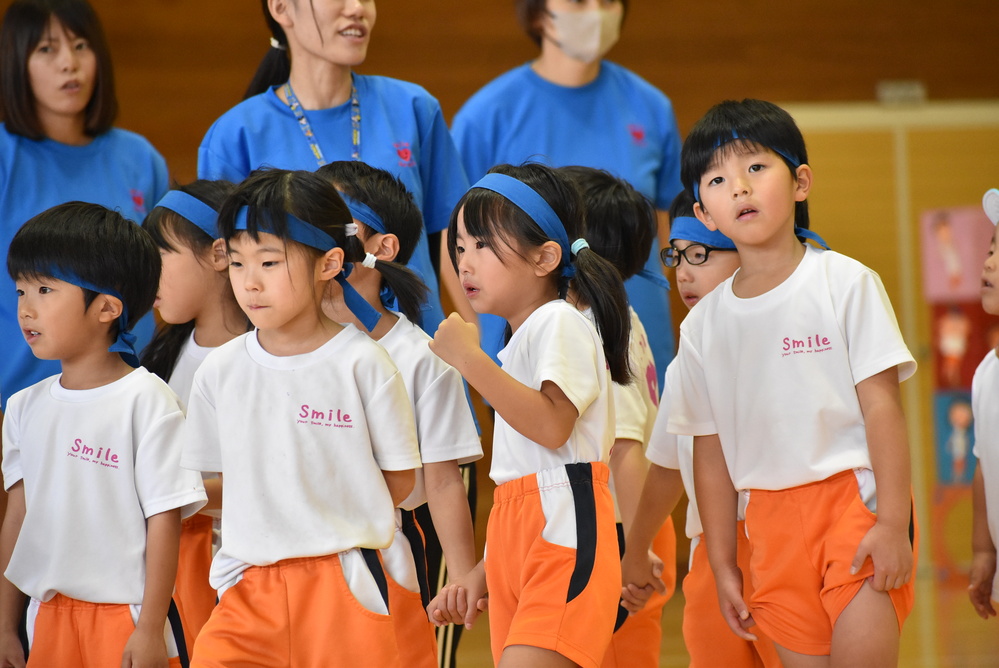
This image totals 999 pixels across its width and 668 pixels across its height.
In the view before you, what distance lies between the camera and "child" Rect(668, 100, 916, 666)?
6.17 feet

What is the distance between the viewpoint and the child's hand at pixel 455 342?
1.91m

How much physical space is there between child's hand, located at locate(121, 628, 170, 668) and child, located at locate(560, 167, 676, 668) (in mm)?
909

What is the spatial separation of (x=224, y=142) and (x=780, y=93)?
11.4ft

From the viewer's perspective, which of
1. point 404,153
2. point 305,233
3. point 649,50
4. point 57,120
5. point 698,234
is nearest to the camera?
point 305,233

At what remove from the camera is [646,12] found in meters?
5.38

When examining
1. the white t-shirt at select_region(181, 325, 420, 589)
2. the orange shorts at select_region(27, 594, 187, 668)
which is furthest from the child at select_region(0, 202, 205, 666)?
the white t-shirt at select_region(181, 325, 420, 589)

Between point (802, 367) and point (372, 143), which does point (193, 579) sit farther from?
point (802, 367)

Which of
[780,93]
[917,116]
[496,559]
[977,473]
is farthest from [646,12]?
[496,559]

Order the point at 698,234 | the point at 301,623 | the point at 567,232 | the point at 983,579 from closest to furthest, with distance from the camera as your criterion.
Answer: the point at 301,623, the point at 567,232, the point at 983,579, the point at 698,234

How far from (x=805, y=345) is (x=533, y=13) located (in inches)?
74.2

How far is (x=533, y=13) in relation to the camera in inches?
137

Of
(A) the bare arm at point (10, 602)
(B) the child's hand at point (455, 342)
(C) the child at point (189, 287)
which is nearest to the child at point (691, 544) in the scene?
(B) the child's hand at point (455, 342)

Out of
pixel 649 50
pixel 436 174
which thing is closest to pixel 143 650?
pixel 436 174

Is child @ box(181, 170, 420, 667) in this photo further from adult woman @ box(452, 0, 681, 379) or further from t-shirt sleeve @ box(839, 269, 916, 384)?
adult woman @ box(452, 0, 681, 379)
